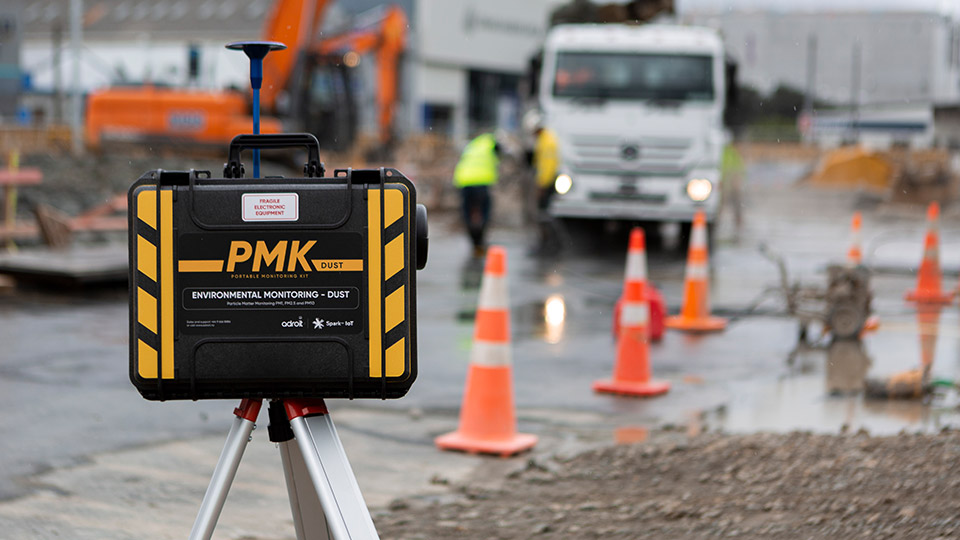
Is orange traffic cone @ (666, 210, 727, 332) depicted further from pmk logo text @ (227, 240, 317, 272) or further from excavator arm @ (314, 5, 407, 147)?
excavator arm @ (314, 5, 407, 147)

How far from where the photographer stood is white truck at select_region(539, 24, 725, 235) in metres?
16.1

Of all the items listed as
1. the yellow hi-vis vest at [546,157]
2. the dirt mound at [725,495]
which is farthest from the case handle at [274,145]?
the yellow hi-vis vest at [546,157]

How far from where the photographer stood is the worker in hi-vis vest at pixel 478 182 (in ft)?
53.1

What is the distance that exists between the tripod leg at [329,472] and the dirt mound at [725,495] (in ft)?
4.89

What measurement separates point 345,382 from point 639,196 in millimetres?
13826

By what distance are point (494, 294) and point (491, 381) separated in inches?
17.2

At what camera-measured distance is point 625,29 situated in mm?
16375

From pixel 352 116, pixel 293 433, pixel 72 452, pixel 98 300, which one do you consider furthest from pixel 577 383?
pixel 352 116

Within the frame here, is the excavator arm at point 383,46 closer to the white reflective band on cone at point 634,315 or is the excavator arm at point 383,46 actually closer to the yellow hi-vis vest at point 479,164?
the yellow hi-vis vest at point 479,164

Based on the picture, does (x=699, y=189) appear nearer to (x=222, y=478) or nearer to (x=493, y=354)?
(x=493, y=354)

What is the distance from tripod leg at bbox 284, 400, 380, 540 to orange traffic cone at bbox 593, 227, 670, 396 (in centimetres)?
429

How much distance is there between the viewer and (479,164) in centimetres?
1638

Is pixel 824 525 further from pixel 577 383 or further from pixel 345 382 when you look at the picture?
pixel 577 383

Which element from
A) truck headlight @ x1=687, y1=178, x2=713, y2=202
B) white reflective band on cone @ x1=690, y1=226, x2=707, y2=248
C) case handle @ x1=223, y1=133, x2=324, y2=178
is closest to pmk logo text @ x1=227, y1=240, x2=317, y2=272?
case handle @ x1=223, y1=133, x2=324, y2=178
